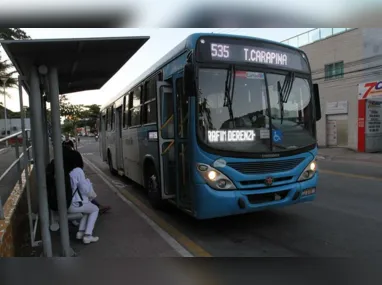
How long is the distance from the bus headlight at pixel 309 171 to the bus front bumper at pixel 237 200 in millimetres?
265

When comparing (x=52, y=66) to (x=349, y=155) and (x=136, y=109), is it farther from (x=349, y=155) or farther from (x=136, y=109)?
(x=349, y=155)

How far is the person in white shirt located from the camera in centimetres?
493

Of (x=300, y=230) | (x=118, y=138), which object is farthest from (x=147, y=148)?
(x=118, y=138)

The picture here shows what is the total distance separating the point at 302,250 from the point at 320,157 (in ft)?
48.9

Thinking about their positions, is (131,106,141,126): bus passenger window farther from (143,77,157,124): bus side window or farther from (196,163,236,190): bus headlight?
(196,163,236,190): bus headlight

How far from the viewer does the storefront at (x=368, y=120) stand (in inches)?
757

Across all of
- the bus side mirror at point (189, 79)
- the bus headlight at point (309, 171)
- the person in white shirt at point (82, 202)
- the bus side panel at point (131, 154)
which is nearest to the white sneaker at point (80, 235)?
the person in white shirt at point (82, 202)

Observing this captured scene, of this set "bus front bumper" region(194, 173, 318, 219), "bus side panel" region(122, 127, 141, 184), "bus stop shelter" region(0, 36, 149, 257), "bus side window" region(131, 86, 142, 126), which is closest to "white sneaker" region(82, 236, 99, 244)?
"bus stop shelter" region(0, 36, 149, 257)

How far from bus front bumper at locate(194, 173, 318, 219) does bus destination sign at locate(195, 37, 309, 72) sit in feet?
6.22

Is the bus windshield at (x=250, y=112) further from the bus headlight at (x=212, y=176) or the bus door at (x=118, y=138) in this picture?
the bus door at (x=118, y=138)

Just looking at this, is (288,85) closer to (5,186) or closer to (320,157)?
(5,186)

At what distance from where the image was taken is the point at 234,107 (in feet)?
16.1

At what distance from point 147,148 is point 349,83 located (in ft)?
58.3

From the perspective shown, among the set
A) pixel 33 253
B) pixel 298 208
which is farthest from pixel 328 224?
pixel 33 253
